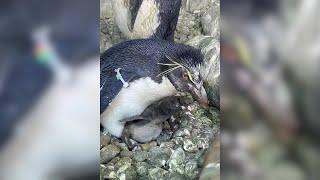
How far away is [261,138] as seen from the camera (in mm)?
2941

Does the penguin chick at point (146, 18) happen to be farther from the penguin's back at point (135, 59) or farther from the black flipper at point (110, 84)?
the black flipper at point (110, 84)

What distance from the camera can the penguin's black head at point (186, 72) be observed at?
2.88m

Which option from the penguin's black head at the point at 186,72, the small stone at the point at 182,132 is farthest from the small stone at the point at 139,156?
the penguin's black head at the point at 186,72

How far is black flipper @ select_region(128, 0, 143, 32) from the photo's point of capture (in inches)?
114

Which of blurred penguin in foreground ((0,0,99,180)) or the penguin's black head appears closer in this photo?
blurred penguin in foreground ((0,0,99,180))

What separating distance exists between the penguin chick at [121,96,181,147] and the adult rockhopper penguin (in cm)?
3

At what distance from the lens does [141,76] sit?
9.43ft

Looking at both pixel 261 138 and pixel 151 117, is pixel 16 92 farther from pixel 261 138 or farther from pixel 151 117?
pixel 261 138

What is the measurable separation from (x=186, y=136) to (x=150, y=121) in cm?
26

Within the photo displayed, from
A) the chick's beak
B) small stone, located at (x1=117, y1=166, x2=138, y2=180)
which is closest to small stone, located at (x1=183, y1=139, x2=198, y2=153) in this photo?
the chick's beak

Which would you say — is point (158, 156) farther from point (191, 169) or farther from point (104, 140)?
point (104, 140)

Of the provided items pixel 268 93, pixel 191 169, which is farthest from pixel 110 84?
pixel 268 93

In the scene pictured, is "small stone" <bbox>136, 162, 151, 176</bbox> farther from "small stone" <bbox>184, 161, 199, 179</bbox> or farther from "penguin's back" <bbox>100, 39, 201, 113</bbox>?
"penguin's back" <bbox>100, 39, 201, 113</bbox>

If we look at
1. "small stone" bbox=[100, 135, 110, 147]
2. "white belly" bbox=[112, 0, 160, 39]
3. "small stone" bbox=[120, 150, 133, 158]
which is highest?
"white belly" bbox=[112, 0, 160, 39]
